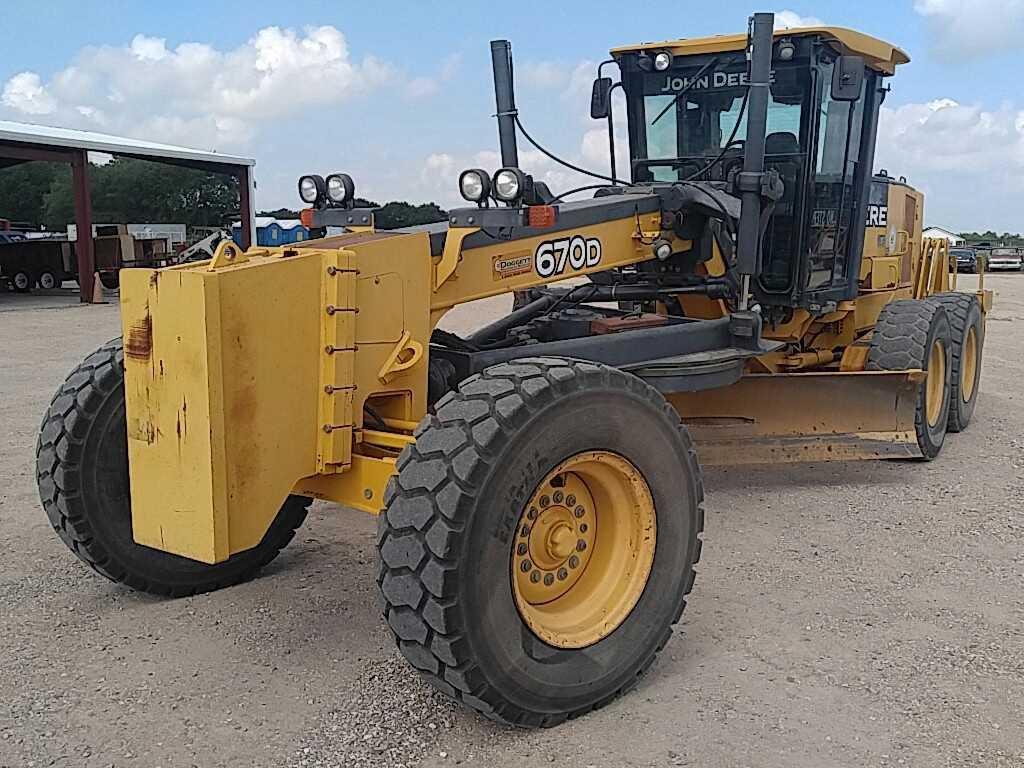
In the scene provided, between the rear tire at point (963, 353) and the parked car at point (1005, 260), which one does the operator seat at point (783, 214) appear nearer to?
the rear tire at point (963, 353)

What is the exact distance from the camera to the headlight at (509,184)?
4.02 metres

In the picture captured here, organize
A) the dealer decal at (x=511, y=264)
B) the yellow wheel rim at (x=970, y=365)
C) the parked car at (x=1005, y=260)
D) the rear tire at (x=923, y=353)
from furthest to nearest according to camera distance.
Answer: the parked car at (x=1005, y=260), the yellow wheel rim at (x=970, y=365), the rear tire at (x=923, y=353), the dealer decal at (x=511, y=264)

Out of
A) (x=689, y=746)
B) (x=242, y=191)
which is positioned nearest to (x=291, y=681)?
(x=689, y=746)

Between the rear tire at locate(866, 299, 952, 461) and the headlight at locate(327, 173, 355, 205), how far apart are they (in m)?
3.76

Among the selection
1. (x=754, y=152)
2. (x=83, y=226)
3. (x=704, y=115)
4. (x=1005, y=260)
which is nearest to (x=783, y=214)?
(x=704, y=115)

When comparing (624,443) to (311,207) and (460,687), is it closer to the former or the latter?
(460,687)

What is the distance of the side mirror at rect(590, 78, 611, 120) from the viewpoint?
669 centimetres

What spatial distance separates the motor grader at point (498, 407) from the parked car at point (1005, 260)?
122 feet

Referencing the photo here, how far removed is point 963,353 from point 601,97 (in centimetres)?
332

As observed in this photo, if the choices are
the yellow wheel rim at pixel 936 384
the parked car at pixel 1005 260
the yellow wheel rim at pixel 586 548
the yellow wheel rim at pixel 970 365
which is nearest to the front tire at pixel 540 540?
the yellow wheel rim at pixel 586 548

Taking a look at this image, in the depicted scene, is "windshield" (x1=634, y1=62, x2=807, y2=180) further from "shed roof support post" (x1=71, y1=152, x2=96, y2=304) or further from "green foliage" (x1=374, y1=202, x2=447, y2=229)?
"shed roof support post" (x1=71, y1=152, x2=96, y2=304)

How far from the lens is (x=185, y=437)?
11.3ft

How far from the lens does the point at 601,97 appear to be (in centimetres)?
670

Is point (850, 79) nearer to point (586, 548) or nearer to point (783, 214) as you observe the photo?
point (783, 214)
